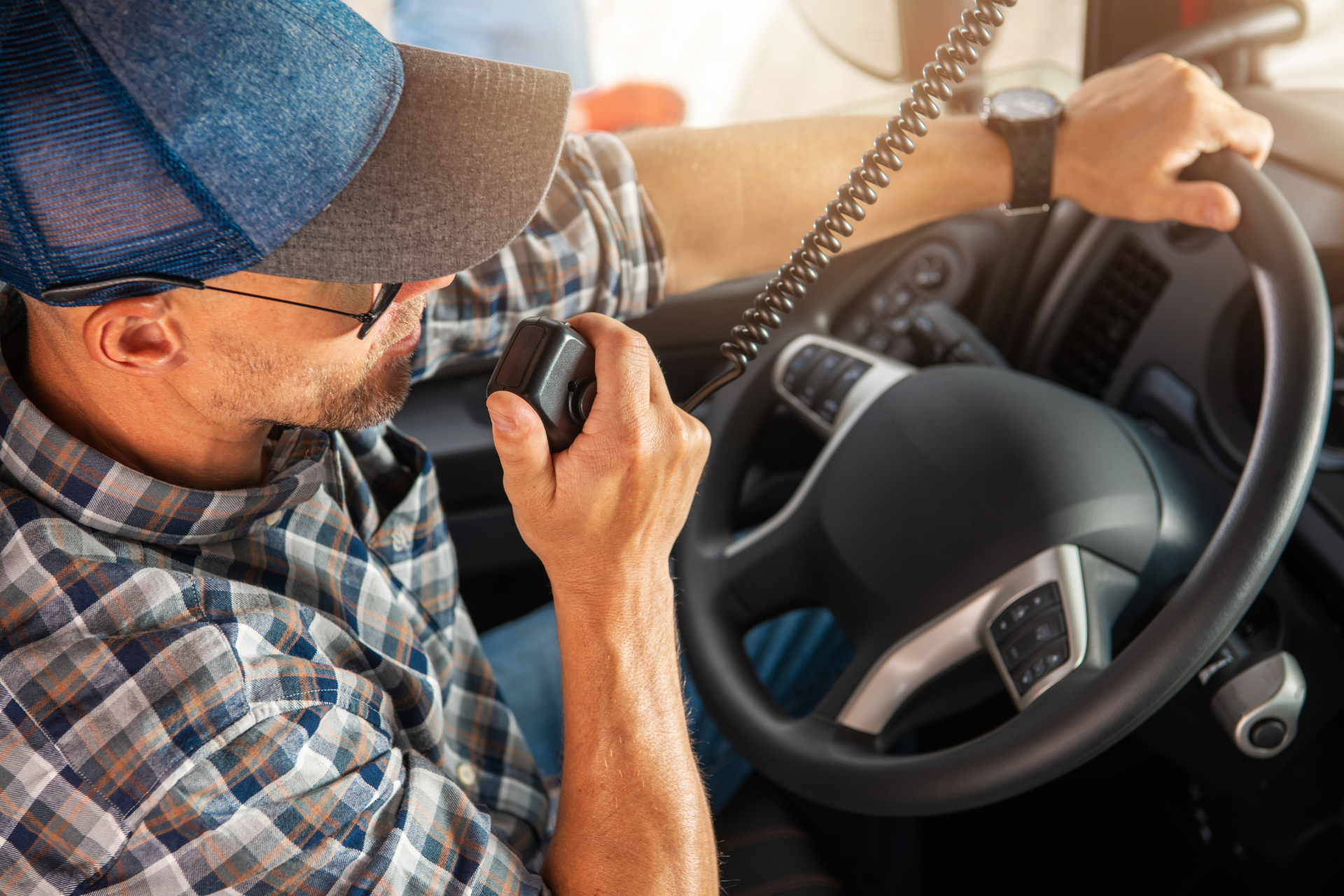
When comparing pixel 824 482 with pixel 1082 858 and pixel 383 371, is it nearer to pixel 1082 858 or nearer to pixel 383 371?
pixel 383 371

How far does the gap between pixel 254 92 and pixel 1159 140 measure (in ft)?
2.52

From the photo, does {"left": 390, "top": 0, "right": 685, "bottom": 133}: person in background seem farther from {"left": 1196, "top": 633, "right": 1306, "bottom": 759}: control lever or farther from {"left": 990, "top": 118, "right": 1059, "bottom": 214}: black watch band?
{"left": 1196, "top": 633, "right": 1306, "bottom": 759}: control lever

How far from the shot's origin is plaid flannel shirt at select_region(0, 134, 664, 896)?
643 mm

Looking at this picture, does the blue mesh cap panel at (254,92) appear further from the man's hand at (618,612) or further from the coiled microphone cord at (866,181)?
the coiled microphone cord at (866,181)

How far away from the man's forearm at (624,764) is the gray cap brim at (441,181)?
10.6 inches

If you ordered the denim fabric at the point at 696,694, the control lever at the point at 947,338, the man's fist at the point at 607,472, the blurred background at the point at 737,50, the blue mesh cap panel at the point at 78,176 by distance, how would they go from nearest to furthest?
the blue mesh cap panel at the point at 78,176, the man's fist at the point at 607,472, the denim fabric at the point at 696,694, the control lever at the point at 947,338, the blurred background at the point at 737,50

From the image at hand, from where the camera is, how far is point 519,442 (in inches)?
27.7

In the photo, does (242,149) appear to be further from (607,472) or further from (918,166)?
(918,166)

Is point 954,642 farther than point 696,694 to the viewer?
No

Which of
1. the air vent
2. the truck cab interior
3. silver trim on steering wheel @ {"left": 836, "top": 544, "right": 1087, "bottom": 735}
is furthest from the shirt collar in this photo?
the air vent

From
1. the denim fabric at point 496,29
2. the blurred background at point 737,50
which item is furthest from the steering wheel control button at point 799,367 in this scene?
the denim fabric at point 496,29

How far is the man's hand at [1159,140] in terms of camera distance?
0.91 meters

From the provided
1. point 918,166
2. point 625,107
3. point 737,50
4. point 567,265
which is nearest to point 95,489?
point 567,265

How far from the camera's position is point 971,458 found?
0.92m
